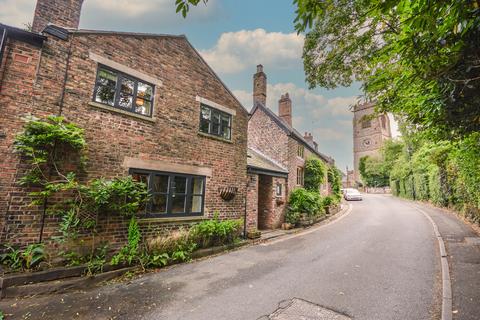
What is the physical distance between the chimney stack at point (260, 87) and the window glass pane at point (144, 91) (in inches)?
440

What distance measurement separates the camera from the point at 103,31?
6.73m

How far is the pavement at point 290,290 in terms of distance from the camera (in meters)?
4.13

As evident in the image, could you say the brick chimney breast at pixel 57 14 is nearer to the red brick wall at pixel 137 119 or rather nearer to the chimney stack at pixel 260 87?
the red brick wall at pixel 137 119

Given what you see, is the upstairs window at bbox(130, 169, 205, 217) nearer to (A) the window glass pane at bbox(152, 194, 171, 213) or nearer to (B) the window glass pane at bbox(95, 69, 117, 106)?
(A) the window glass pane at bbox(152, 194, 171, 213)

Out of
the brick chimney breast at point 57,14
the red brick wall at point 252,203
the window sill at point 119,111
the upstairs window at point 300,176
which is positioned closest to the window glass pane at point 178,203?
the window sill at point 119,111

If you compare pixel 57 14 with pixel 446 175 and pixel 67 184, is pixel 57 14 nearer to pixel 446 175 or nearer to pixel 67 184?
pixel 67 184

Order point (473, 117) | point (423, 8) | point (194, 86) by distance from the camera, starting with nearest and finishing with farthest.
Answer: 1. point (423, 8)
2. point (473, 117)
3. point (194, 86)

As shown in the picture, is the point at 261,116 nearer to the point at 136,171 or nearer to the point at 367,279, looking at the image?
the point at 136,171

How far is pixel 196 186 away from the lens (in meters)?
8.66

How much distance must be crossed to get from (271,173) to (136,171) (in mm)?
7576

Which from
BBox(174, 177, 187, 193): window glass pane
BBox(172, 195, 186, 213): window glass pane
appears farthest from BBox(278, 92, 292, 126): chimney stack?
BBox(172, 195, 186, 213): window glass pane

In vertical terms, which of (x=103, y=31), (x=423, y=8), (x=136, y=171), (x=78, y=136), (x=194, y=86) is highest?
(x=103, y=31)

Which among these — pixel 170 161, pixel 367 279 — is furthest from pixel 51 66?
pixel 367 279

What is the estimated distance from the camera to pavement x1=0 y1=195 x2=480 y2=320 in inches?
163
